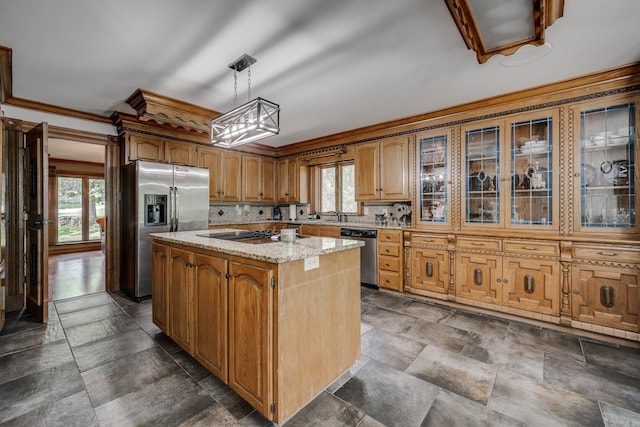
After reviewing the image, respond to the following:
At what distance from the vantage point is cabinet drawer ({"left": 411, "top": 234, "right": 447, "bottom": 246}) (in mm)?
3617

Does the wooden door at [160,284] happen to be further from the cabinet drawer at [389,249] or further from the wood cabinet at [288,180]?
Answer: the wood cabinet at [288,180]

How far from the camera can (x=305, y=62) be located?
2502mm

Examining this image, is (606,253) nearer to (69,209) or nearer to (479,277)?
(479,277)

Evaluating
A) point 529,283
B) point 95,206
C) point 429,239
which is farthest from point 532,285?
point 95,206

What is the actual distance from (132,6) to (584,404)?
381cm

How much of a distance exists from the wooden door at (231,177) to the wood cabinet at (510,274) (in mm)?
3745

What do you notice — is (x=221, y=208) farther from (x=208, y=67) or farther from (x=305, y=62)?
(x=305, y=62)

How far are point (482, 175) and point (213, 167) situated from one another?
4.08 meters

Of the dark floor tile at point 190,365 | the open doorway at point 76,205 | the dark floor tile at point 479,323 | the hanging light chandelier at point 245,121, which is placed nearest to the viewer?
the dark floor tile at point 190,365

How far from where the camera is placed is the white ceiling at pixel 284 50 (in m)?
1.87

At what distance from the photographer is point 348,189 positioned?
5.29 m

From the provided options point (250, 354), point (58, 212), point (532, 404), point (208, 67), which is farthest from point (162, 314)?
point (58, 212)

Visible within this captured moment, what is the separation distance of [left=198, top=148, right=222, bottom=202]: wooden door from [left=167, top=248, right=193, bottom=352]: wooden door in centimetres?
262

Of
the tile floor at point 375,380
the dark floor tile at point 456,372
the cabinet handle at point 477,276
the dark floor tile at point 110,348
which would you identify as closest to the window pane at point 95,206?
the tile floor at point 375,380
